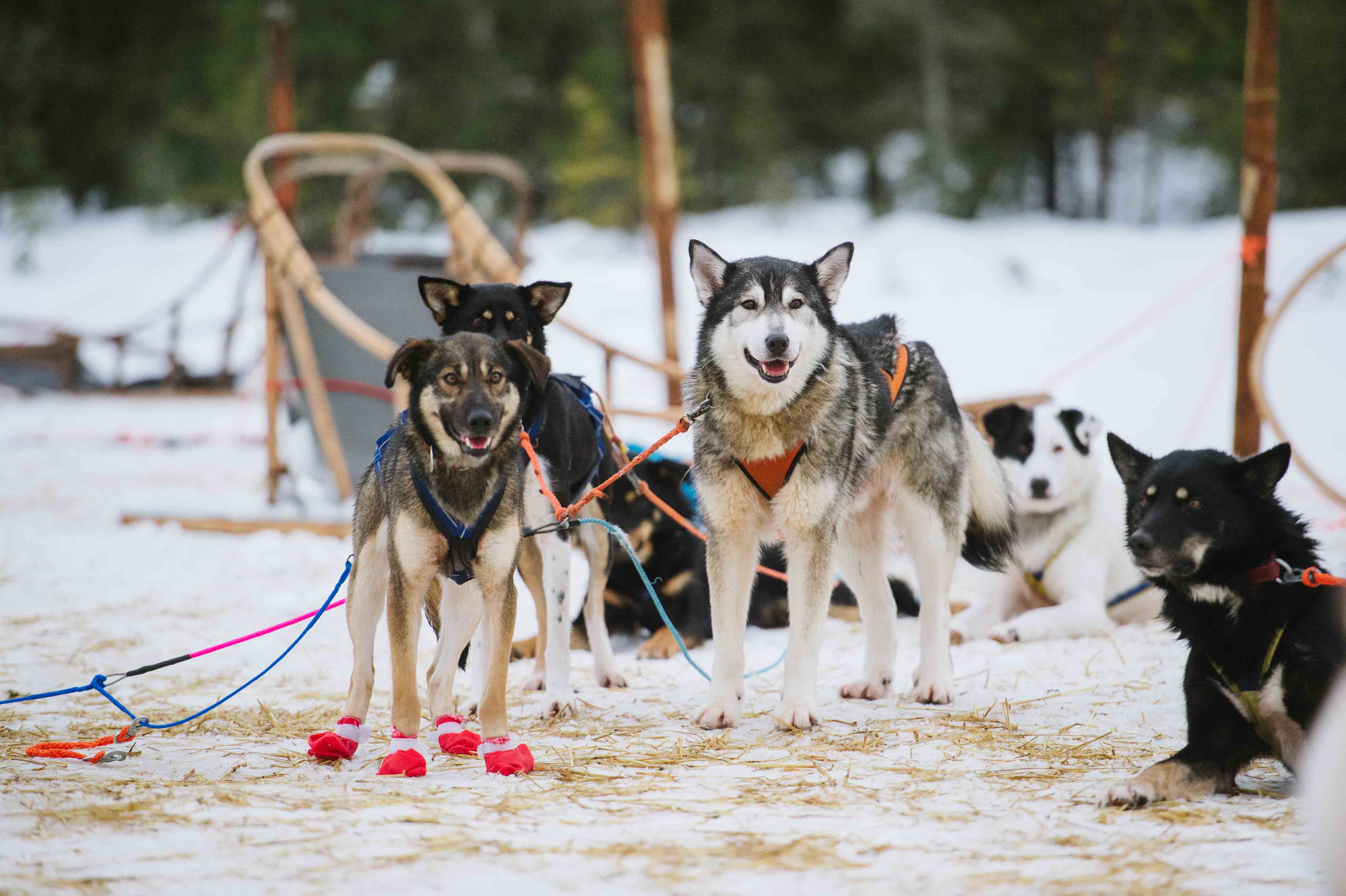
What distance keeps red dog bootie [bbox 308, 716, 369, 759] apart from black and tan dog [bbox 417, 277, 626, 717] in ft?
1.99

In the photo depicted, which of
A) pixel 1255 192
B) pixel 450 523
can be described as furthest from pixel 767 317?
pixel 1255 192

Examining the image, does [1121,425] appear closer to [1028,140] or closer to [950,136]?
[950,136]

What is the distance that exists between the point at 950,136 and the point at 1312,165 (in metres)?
6.04

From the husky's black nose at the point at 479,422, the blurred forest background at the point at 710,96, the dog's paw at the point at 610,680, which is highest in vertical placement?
the blurred forest background at the point at 710,96

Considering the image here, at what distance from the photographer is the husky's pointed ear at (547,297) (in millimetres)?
3787

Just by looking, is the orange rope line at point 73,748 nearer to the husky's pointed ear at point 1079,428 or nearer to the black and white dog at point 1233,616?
the black and white dog at point 1233,616

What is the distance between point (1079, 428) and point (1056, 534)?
0.48 m

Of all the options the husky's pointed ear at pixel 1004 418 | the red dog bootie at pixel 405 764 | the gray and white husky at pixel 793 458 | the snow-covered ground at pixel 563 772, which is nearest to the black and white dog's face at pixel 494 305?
the gray and white husky at pixel 793 458

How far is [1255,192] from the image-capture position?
24.0ft

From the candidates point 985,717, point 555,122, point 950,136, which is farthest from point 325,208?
point 985,717

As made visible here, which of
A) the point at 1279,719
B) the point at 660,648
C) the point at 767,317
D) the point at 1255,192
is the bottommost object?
the point at 660,648

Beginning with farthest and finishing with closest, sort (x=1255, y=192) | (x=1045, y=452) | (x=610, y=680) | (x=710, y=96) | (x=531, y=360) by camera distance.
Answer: (x=710, y=96) → (x=1255, y=192) → (x=1045, y=452) → (x=610, y=680) → (x=531, y=360)

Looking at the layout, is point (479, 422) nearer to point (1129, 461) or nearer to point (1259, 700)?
point (1129, 461)

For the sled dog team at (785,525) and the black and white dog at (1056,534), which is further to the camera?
the black and white dog at (1056,534)
